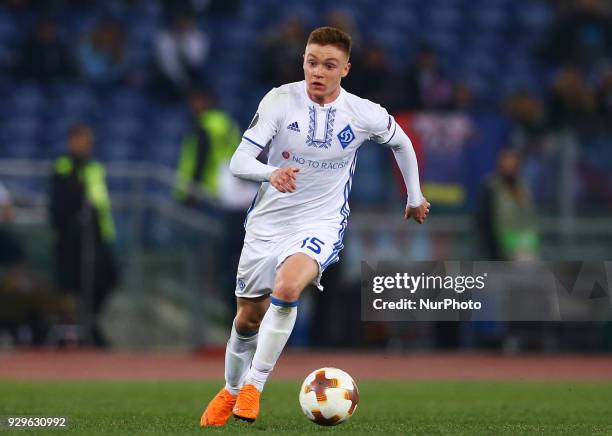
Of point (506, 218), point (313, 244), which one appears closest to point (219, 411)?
point (313, 244)

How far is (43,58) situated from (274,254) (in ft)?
39.0

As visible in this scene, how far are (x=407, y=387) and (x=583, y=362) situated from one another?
13.9ft

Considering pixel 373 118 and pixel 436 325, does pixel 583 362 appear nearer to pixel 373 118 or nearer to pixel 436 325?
pixel 436 325

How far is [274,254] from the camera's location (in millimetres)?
6812

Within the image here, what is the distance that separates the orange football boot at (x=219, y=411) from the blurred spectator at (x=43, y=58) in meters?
11.8

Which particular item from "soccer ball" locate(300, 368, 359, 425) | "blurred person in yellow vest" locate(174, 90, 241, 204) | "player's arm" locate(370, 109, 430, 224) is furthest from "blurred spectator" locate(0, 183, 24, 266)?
"soccer ball" locate(300, 368, 359, 425)

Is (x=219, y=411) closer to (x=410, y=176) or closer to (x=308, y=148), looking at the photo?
(x=308, y=148)

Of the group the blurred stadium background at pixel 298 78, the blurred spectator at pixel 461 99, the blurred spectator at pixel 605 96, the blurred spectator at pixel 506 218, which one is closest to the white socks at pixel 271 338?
the blurred stadium background at pixel 298 78

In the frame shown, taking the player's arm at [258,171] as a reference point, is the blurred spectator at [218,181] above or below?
above

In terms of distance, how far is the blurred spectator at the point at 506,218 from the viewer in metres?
14.4

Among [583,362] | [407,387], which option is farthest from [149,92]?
[407,387]

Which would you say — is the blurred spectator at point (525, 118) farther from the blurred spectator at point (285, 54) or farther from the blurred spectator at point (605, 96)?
the blurred spectator at point (285, 54)

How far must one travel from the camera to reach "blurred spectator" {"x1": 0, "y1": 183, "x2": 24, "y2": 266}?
14219mm

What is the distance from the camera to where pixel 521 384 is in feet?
36.0
